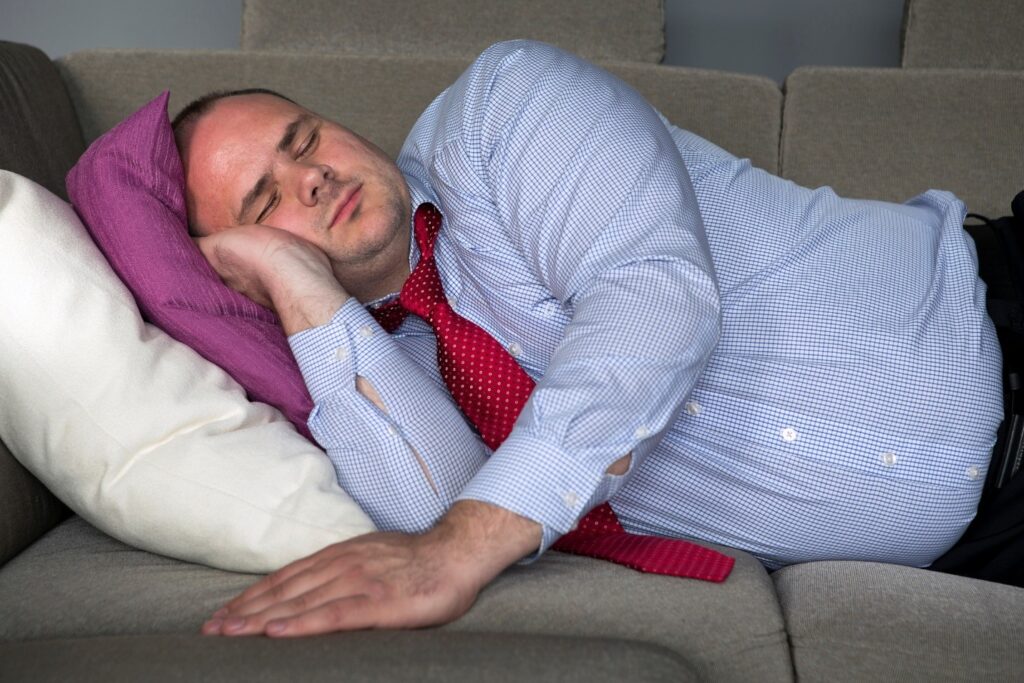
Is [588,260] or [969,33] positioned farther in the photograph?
[969,33]

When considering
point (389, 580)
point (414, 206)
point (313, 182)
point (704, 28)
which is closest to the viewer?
point (389, 580)

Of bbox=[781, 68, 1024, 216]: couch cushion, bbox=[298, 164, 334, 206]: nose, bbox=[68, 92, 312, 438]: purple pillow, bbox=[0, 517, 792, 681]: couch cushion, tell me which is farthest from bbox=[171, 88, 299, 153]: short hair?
bbox=[781, 68, 1024, 216]: couch cushion

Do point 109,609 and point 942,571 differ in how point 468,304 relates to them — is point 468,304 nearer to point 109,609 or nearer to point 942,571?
point 109,609

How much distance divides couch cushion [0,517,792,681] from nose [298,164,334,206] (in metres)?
0.56

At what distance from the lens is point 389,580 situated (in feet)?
3.49

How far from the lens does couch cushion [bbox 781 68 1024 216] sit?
6.64 ft

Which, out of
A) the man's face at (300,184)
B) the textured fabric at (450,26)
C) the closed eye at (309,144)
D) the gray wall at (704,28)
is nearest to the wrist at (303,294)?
the man's face at (300,184)

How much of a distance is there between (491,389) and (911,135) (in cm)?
109

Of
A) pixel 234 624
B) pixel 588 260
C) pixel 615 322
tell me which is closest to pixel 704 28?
pixel 588 260

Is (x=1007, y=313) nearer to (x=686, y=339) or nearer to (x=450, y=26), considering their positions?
(x=686, y=339)

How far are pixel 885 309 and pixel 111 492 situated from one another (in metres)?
1.02

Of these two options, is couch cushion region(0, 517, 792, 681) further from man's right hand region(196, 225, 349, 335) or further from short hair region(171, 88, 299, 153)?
short hair region(171, 88, 299, 153)

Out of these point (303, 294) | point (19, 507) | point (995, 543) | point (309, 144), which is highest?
point (309, 144)

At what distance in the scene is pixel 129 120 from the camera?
1588 millimetres
